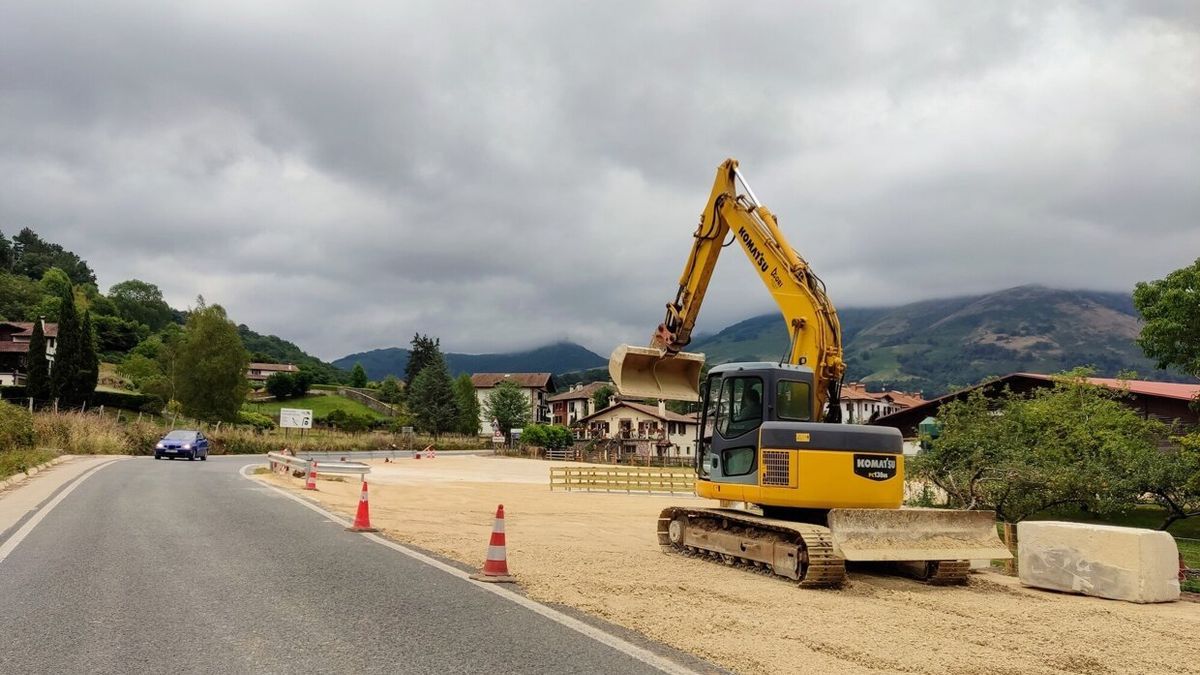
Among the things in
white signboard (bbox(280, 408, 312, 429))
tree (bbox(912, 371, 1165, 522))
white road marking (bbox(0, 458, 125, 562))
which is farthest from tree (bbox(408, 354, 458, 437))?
tree (bbox(912, 371, 1165, 522))

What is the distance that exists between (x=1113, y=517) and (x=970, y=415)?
6.07m

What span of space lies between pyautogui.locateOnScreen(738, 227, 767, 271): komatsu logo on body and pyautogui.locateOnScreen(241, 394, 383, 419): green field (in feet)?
330

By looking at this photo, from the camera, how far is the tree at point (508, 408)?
105062 mm

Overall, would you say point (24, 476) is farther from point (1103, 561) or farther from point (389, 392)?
point (389, 392)

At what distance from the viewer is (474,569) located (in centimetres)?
1048

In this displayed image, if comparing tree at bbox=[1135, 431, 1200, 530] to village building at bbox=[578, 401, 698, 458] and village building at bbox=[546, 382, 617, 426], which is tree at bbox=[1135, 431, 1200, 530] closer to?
village building at bbox=[578, 401, 698, 458]

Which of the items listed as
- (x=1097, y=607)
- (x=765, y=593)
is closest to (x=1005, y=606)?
(x=1097, y=607)

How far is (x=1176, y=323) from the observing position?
92.5 feet

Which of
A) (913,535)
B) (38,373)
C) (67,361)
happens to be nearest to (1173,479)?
(913,535)

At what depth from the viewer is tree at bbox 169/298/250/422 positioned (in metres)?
71.1

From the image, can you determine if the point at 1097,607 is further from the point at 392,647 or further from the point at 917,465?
the point at 917,465

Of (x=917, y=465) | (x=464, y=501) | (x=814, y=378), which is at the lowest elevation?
(x=464, y=501)

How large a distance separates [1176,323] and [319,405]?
10700 centimetres

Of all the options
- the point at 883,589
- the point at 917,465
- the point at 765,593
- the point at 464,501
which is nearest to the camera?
the point at 765,593
